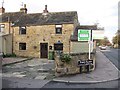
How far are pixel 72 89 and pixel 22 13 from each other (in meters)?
31.0

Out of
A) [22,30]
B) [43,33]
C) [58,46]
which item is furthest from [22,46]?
[58,46]

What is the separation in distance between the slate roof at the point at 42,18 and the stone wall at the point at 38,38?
2.89 feet

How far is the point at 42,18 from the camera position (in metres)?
37.3

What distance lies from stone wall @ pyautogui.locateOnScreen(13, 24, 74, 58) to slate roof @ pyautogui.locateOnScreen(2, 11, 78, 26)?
34.7 inches

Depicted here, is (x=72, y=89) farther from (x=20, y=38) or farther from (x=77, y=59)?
(x=20, y=38)

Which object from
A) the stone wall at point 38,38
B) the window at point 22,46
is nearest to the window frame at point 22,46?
the window at point 22,46

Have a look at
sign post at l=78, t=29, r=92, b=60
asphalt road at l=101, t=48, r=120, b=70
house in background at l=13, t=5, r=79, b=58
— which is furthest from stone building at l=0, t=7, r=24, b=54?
sign post at l=78, t=29, r=92, b=60

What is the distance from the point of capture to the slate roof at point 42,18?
3506cm

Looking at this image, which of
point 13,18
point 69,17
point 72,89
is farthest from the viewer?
point 13,18

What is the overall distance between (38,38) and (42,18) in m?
3.71

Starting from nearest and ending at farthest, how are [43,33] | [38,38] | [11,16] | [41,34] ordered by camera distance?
1. [43,33]
2. [41,34]
3. [38,38]
4. [11,16]

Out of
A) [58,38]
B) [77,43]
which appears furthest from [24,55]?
[77,43]

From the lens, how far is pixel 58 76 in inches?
634

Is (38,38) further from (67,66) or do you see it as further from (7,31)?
(67,66)
